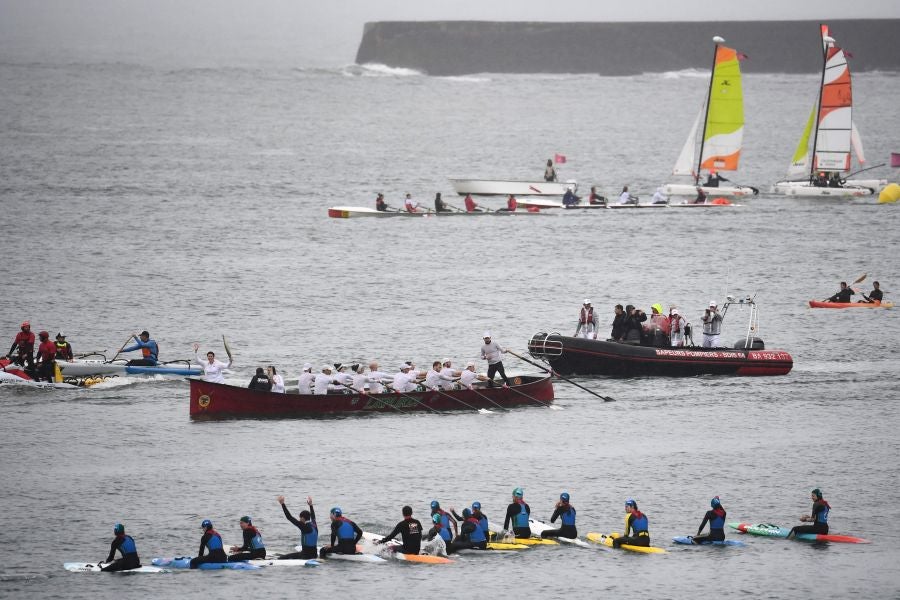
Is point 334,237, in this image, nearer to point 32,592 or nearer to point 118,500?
point 118,500

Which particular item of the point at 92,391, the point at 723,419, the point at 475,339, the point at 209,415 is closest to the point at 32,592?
the point at 209,415

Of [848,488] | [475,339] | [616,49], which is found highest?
[616,49]

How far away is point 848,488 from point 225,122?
11096 cm

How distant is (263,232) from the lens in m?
75.3

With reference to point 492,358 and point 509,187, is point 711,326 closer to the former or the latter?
point 492,358

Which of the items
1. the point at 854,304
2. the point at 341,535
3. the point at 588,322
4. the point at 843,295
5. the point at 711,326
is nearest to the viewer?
the point at 341,535

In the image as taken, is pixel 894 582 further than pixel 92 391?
No

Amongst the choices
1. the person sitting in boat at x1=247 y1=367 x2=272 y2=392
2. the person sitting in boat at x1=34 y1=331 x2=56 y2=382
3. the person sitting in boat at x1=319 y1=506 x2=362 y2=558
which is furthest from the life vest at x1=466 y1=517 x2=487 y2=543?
the person sitting in boat at x1=34 y1=331 x2=56 y2=382

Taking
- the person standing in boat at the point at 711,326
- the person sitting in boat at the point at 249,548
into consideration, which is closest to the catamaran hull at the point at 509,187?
the person standing in boat at the point at 711,326

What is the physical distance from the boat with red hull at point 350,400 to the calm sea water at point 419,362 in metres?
0.43

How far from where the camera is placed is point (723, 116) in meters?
82.0

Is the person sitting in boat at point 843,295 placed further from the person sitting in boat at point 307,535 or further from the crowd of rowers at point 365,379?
the person sitting in boat at point 307,535

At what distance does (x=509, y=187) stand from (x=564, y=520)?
5331 centimetres

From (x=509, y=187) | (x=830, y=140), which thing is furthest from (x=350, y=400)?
(x=830, y=140)
